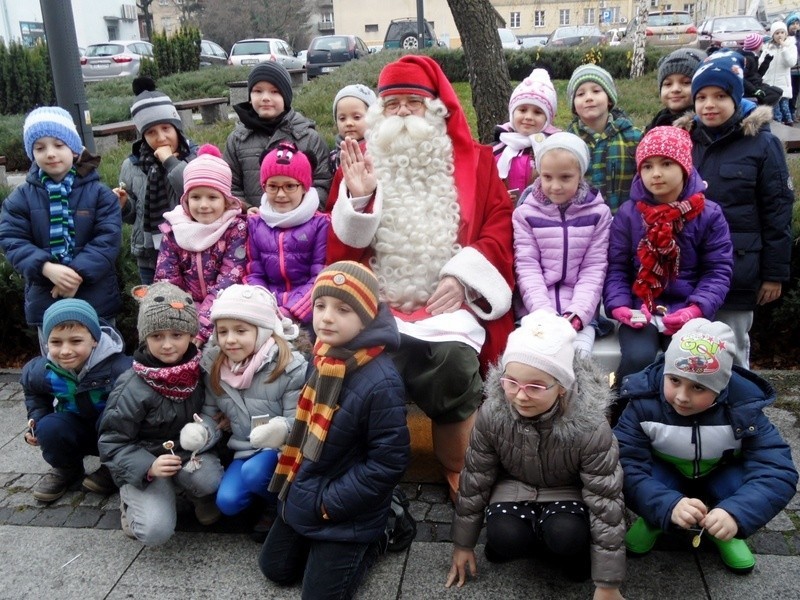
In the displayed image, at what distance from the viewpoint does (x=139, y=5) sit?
49.3m

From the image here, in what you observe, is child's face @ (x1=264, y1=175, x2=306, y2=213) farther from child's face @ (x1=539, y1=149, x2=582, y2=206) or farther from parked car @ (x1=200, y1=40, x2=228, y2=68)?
parked car @ (x1=200, y1=40, x2=228, y2=68)

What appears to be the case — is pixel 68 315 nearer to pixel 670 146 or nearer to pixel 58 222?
pixel 58 222

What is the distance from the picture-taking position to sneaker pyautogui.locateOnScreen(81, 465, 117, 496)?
154 inches

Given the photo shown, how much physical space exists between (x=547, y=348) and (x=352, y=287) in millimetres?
782

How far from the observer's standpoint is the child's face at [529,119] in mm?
4437

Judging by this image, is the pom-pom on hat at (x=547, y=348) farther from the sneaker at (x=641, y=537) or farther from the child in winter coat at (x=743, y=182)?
the child in winter coat at (x=743, y=182)

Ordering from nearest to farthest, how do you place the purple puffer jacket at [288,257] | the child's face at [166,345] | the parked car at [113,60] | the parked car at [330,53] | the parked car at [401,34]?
the child's face at [166,345] → the purple puffer jacket at [288,257] → the parked car at [113,60] → the parked car at [330,53] → the parked car at [401,34]

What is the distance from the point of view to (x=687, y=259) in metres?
3.74

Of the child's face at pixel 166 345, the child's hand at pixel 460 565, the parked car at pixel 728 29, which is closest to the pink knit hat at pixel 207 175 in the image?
the child's face at pixel 166 345

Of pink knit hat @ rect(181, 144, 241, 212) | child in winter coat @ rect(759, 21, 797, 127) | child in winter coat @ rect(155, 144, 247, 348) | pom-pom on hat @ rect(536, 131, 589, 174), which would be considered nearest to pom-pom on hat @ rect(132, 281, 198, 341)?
child in winter coat @ rect(155, 144, 247, 348)

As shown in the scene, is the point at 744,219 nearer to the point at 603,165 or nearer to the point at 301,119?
the point at 603,165

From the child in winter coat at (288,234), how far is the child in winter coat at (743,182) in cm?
208

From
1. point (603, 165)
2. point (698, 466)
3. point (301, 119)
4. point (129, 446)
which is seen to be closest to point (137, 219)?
point (301, 119)

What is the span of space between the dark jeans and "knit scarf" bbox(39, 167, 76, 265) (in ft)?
6.95
